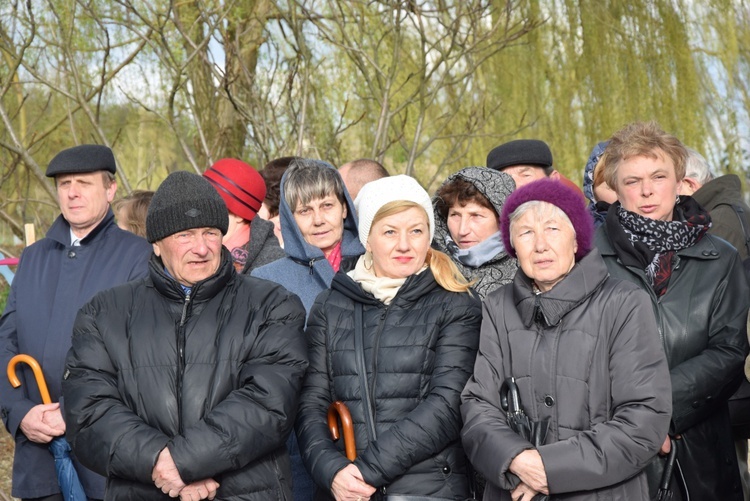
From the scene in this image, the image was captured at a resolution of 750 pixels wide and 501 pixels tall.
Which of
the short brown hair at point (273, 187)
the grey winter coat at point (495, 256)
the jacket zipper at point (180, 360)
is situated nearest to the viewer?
the jacket zipper at point (180, 360)

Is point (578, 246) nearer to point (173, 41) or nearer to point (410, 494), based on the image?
point (410, 494)

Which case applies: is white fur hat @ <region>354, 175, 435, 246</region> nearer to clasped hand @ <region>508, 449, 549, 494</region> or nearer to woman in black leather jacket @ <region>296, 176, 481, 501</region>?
woman in black leather jacket @ <region>296, 176, 481, 501</region>

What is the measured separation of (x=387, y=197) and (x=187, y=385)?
104 cm

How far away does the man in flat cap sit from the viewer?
385 centimetres

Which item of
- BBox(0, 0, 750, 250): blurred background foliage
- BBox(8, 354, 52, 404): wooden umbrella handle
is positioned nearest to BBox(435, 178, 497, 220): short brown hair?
BBox(8, 354, 52, 404): wooden umbrella handle

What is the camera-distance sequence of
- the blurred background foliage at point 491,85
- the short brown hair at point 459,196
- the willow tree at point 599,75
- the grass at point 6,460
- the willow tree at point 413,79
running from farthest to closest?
the willow tree at point 599,75
the blurred background foliage at point 491,85
the willow tree at point 413,79
the grass at point 6,460
the short brown hair at point 459,196

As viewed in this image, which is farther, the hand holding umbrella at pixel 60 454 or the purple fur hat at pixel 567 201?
the hand holding umbrella at pixel 60 454

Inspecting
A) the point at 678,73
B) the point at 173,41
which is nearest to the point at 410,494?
the point at 173,41

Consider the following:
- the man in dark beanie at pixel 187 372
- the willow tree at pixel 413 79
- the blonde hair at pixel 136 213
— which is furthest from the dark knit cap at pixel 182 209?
the willow tree at pixel 413 79

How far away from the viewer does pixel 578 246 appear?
326 centimetres

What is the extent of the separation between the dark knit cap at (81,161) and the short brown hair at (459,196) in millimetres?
1476

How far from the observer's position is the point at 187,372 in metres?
3.16

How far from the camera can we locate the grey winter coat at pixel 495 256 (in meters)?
3.84

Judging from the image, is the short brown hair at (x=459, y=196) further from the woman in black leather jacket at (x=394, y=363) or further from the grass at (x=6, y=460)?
the grass at (x=6, y=460)
